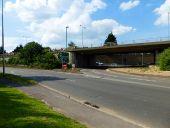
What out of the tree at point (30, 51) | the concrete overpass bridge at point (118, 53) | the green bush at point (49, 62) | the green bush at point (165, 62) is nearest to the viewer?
the green bush at point (165, 62)

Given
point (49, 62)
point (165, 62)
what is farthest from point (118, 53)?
point (165, 62)

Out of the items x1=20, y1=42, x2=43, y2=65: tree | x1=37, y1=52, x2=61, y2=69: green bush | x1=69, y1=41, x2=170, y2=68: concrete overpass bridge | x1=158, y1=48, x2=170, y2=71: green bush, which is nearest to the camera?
x1=158, y1=48, x2=170, y2=71: green bush

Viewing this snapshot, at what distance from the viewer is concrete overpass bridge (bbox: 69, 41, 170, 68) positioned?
8219 centimetres

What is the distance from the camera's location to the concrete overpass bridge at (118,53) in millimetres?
82188

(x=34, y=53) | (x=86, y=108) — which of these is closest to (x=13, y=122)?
(x=86, y=108)

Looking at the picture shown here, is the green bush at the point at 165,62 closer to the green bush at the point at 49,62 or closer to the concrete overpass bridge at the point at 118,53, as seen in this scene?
the concrete overpass bridge at the point at 118,53

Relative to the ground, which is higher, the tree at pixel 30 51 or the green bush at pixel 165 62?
the tree at pixel 30 51

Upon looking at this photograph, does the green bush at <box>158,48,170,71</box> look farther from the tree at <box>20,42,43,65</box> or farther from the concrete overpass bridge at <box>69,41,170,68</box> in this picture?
the tree at <box>20,42,43,65</box>

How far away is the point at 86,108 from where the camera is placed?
56.4 ft

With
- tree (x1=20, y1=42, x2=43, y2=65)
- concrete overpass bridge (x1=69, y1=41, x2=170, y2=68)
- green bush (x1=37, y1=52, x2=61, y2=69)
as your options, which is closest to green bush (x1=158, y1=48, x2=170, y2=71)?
concrete overpass bridge (x1=69, y1=41, x2=170, y2=68)

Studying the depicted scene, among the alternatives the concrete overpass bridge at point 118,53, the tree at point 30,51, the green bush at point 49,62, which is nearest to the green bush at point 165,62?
the concrete overpass bridge at point 118,53

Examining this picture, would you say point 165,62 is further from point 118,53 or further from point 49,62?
point 118,53

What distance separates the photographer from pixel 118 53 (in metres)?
109

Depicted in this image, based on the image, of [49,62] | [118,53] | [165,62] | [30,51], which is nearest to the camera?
[165,62]
